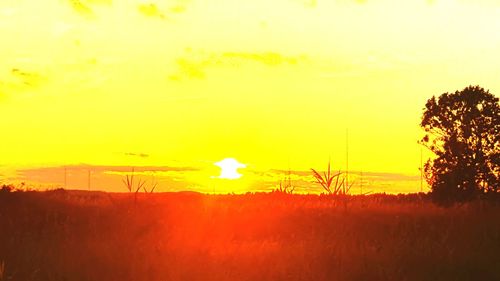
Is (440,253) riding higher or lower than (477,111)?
lower

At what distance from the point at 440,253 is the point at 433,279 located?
2.04 metres

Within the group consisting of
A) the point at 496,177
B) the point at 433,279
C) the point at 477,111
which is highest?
the point at 477,111

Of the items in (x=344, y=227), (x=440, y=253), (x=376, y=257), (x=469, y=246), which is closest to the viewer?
(x=376, y=257)

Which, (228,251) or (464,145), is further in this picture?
(464,145)

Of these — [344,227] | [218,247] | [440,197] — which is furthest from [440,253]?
[440,197]

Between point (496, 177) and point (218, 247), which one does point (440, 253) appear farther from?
point (496, 177)

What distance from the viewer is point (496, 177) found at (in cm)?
4272

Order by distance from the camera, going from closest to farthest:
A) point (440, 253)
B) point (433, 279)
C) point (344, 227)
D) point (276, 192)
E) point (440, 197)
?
point (433, 279), point (440, 253), point (344, 227), point (276, 192), point (440, 197)

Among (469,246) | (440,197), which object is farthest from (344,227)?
(440,197)

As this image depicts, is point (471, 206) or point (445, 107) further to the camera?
point (445, 107)

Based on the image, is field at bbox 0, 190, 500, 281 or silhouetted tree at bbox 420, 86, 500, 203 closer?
field at bbox 0, 190, 500, 281

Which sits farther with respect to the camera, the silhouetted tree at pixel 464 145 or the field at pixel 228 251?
the silhouetted tree at pixel 464 145

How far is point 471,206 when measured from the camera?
2872cm

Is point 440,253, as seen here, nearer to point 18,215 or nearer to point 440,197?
point 18,215
